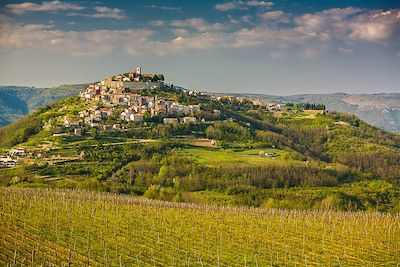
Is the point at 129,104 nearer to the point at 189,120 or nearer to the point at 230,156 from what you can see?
the point at 189,120

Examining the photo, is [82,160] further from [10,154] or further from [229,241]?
[229,241]

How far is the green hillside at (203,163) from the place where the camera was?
67.1m

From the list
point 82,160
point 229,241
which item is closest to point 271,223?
point 229,241

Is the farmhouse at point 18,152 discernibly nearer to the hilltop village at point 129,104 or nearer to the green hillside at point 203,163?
the green hillside at point 203,163

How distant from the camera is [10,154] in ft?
258

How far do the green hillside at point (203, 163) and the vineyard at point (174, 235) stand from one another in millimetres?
12928

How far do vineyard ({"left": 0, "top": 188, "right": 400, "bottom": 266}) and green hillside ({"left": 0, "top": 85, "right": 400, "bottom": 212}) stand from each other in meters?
12.9

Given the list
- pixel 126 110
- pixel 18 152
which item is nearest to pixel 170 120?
pixel 126 110

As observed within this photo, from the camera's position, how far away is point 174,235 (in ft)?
125

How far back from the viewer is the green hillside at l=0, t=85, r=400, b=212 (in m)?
67.1

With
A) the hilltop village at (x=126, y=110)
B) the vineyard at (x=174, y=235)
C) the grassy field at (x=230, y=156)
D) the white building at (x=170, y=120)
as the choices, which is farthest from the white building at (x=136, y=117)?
the vineyard at (x=174, y=235)

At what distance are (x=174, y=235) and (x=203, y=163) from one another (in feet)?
131

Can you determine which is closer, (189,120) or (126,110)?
(126,110)

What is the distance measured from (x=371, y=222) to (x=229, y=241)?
1860 cm
